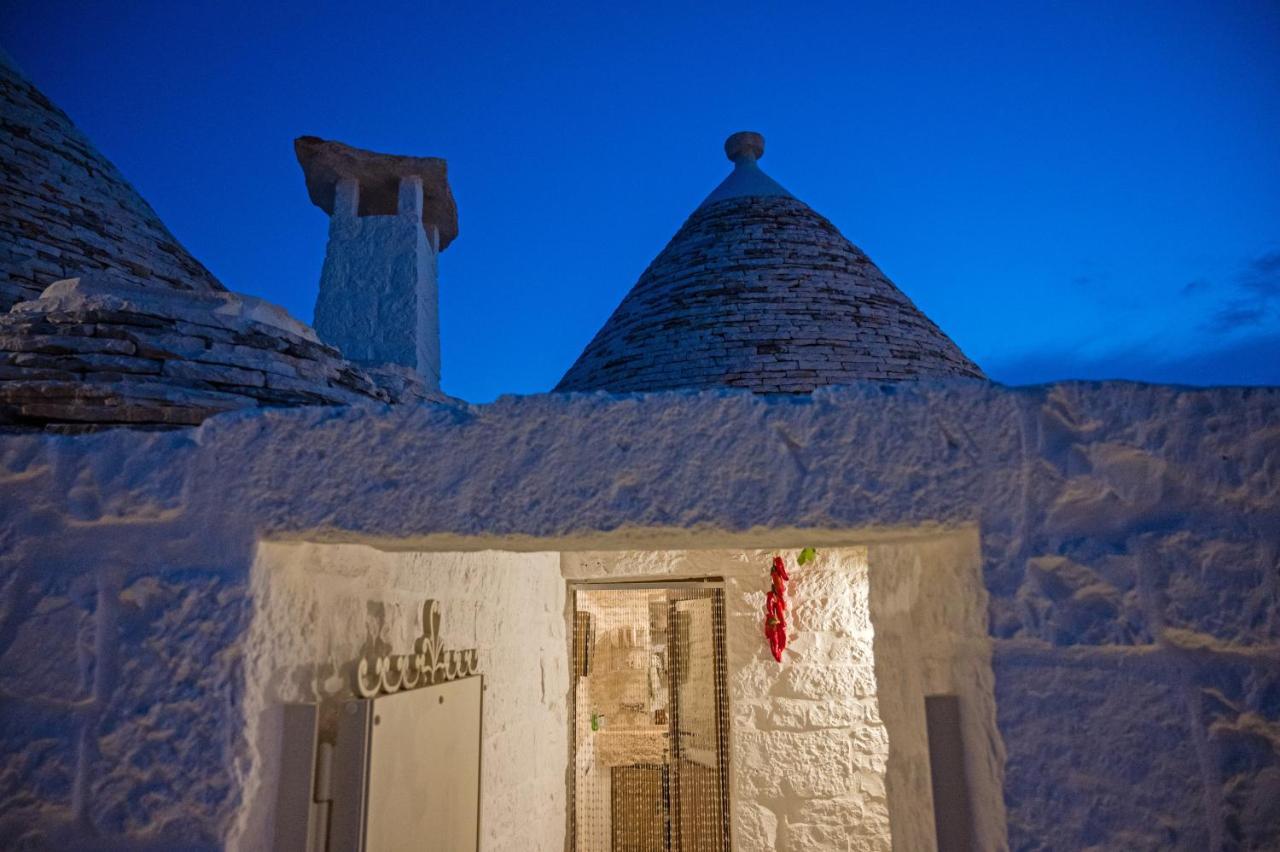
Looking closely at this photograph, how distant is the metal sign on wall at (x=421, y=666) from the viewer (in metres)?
1.22

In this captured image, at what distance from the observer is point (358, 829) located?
3.53 ft

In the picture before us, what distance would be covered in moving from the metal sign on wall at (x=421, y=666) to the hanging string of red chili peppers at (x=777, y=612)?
1977 millimetres

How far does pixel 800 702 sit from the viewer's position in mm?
3570

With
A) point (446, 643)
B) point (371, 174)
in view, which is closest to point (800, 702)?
point (446, 643)

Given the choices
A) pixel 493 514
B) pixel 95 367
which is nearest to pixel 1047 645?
pixel 493 514

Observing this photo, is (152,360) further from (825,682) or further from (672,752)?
(672,752)

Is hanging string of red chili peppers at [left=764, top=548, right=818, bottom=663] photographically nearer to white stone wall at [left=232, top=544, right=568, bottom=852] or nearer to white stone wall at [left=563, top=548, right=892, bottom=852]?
white stone wall at [left=563, top=548, right=892, bottom=852]

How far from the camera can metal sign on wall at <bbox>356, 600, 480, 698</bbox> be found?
4.02ft

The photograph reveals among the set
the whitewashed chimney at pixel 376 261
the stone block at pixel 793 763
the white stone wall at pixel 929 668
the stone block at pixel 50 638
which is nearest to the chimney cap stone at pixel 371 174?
the whitewashed chimney at pixel 376 261

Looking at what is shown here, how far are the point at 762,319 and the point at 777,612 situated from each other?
9.41 feet

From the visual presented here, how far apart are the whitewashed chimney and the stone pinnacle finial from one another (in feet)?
10.2

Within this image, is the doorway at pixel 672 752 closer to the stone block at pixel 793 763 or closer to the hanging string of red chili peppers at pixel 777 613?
the stone block at pixel 793 763

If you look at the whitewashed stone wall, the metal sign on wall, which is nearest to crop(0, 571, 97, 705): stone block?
the whitewashed stone wall

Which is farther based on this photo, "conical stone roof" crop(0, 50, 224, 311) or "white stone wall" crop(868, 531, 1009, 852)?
"conical stone roof" crop(0, 50, 224, 311)
